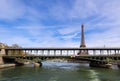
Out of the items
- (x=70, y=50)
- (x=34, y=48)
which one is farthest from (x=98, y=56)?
Answer: (x=34, y=48)

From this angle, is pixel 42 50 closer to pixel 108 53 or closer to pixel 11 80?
pixel 108 53

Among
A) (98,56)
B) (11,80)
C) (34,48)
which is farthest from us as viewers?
(34,48)

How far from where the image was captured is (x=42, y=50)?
13875 cm

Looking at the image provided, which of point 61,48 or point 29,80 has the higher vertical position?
point 61,48

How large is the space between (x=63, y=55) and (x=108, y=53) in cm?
2869

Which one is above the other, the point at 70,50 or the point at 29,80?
the point at 70,50

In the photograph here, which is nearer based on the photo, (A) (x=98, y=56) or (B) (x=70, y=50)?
(A) (x=98, y=56)

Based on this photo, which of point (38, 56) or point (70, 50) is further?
point (70, 50)

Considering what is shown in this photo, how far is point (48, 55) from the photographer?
12850cm

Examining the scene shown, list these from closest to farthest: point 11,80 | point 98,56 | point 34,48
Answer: point 11,80 → point 98,56 → point 34,48

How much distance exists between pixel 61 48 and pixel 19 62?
97.1 ft

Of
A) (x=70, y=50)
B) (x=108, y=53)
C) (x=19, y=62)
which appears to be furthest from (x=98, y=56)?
(x=19, y=62)

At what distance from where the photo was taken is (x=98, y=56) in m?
127

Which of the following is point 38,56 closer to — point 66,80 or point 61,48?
point 61,48
